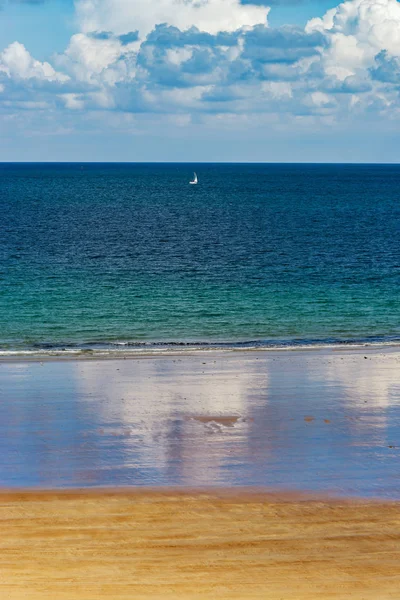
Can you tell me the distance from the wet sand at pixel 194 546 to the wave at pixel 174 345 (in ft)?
52.1

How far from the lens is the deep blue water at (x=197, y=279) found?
38.6 metres

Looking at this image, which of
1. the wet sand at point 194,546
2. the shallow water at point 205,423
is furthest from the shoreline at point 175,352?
the wet sand at point 194,546

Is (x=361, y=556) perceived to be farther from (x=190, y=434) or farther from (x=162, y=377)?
(x=162, y=377)

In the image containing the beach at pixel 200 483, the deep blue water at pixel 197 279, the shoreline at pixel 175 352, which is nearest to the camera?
the beach at pixel 200 483

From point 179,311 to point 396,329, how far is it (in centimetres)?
1070

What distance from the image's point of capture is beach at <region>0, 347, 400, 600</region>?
45.9 feet

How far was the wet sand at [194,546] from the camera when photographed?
13562mm

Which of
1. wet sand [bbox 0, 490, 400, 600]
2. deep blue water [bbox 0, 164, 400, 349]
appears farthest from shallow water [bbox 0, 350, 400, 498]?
deep blue water [bbox 0, 164, 400, 349]

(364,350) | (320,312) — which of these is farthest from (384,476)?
(320,312)

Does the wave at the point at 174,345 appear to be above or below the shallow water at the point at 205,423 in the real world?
below

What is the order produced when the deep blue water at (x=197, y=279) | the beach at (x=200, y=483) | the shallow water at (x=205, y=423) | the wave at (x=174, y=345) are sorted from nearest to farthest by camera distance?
the beach at (x=200, y=483) < the shallow water at (x=205, y=423) < the wave at (x=174, y=345) < the deep blue water at (x=197, y=279)

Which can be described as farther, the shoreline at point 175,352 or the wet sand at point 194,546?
the shoreline at point 175,352

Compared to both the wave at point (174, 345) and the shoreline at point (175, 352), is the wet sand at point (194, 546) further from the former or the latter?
the wave at point (174, 345)

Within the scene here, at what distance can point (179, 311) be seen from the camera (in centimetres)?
4272
